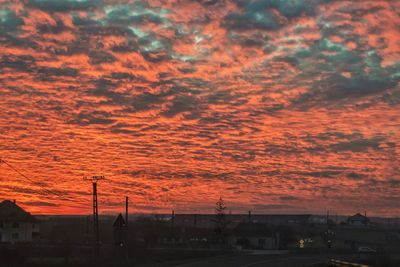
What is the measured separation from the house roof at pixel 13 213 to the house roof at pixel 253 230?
4326 centimetres

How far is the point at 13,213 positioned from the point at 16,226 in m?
3.98

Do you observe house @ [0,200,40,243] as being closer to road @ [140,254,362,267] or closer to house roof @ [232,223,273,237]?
house roof @ [232,223,273,237]

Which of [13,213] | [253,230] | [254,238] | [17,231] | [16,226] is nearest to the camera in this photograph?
[16,226]

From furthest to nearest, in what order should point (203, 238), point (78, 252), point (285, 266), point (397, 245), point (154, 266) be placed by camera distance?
1. point (397, 245)
2. point (203, 238)
3. point (78, 252)
4. point (285, 266)
5. point (154, 266)

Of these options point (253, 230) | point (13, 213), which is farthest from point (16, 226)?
point (253, 230)

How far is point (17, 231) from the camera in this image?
112 metres

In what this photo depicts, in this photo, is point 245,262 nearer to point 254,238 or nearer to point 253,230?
point 254,238

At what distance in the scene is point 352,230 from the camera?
15750 cm

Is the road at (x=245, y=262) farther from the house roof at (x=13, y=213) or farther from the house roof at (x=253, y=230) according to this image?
the house roof at (x=13, y=213)

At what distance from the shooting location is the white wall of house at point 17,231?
10881 cm

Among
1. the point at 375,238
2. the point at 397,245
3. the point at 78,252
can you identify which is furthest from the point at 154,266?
the point at 375,238

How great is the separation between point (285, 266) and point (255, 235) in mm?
77193

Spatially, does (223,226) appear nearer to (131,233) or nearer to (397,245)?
(131,233)

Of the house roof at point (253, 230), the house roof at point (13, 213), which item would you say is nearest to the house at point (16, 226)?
the house roof at point (13, 213)
